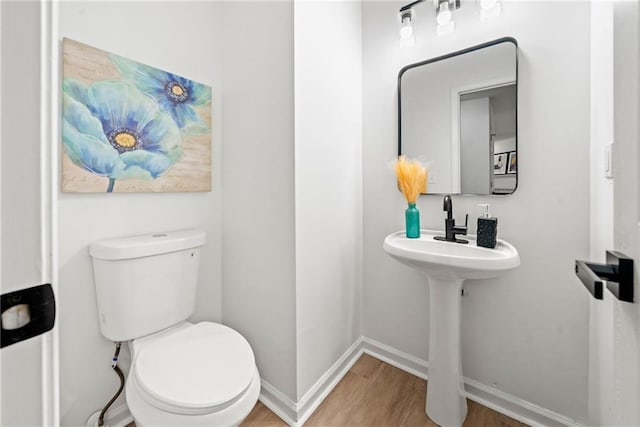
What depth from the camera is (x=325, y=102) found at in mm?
1400

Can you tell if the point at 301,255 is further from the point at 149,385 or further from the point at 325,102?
the point at 325,102

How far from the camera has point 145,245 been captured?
108cm

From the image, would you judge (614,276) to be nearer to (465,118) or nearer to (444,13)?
(465,118)

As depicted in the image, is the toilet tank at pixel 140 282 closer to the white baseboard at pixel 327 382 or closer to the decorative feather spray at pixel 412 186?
the white baseboard at pixel 327 382

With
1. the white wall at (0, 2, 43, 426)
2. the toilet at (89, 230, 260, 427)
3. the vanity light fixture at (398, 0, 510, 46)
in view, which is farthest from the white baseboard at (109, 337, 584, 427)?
the vanity light fixture at (398, 0, 510, 46)

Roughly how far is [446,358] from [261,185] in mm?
1174

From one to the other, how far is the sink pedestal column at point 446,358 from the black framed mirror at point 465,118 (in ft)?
1.70

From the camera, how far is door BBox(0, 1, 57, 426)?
0.97 feet

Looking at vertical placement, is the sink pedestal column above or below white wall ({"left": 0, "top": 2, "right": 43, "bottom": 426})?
below

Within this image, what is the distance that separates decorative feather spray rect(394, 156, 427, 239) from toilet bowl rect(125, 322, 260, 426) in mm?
956

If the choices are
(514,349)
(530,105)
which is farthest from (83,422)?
(530,105)

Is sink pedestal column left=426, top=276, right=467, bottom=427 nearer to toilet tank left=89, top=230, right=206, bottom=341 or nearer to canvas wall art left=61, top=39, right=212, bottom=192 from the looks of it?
toilet tank left=89, top=230, right=206, bottom=341

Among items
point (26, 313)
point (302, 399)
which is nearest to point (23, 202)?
point (26, 313)

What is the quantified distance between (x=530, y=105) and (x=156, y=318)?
74.2 inches
